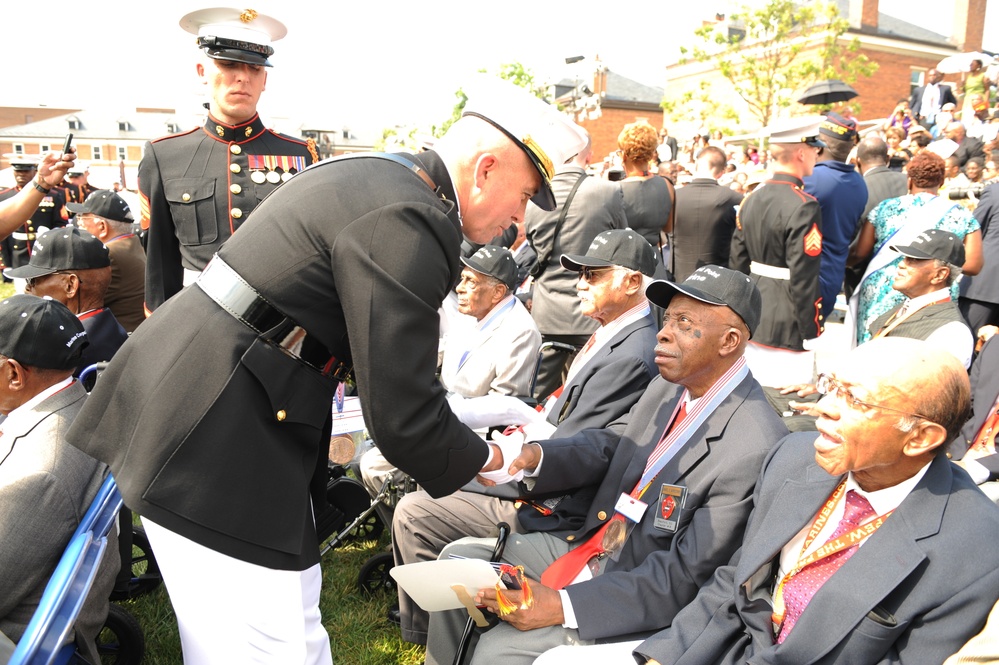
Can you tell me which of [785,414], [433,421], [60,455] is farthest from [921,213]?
[60,455]

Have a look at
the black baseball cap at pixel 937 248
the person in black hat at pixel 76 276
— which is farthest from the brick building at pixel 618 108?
the person in black hat at pixel 76 276

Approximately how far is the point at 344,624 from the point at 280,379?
2.34 metres

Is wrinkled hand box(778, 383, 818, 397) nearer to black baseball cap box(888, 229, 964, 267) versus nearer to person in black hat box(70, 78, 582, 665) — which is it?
black baseball cap box(888, 229, 964, 267)

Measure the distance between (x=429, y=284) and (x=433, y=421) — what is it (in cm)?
35

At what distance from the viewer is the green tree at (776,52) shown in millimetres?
29531

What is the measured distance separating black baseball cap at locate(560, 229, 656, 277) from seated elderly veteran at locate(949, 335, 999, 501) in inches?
63.3

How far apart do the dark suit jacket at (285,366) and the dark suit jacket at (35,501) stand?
687 mm

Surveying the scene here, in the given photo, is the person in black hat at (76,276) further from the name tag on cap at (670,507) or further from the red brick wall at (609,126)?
the red brick wall at (609,126)

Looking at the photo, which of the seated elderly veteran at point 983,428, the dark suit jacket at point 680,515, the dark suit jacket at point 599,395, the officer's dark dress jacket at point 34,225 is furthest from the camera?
the officer's dark dress jacket at point 34,225

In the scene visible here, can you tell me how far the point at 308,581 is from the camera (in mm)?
2158

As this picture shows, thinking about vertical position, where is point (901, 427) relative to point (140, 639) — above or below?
above

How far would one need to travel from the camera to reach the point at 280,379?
192 cm

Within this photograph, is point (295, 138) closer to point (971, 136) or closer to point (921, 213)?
point (921, 213)

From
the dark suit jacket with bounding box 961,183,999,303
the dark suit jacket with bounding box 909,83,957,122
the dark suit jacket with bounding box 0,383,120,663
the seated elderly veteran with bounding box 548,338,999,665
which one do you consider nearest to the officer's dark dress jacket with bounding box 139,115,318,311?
the dark suit jacket with bounding box 0,383,120,663
